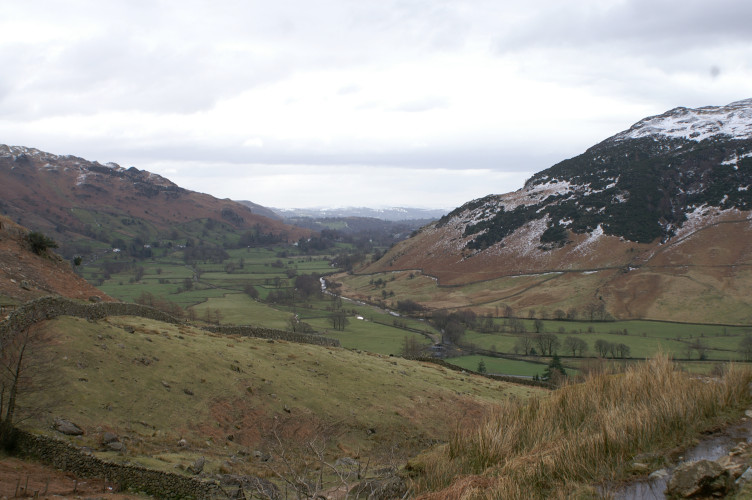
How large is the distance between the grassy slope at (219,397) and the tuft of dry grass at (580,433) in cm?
158

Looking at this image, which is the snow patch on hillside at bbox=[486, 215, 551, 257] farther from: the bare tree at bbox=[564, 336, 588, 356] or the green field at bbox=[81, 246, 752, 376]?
the bare tree at bbox=[564, 336, 588, 356]

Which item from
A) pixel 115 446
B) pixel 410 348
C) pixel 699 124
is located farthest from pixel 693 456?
pixel 699 124

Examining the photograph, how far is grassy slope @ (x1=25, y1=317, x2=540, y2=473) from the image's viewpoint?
16.2 metres

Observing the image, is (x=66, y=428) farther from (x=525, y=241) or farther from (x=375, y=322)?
(x=525, y=241)

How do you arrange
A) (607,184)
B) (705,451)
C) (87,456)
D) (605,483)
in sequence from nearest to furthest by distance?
(605,483) < (705,451) < (87,456) < (607,184)

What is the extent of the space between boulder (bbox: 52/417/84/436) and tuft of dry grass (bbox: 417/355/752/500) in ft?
33.5

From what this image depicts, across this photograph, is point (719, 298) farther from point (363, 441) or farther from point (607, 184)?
point (363, 441)

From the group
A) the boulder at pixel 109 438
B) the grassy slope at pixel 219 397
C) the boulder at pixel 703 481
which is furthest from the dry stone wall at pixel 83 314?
the boulder at pixel 703 481

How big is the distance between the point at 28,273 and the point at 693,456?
104ft

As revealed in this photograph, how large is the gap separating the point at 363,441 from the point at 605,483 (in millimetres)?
13639

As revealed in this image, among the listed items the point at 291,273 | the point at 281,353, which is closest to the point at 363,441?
the point at 281,353

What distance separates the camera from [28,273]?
92.0ft

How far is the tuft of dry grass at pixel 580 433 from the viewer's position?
9.27m

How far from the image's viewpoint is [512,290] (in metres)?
108
